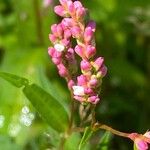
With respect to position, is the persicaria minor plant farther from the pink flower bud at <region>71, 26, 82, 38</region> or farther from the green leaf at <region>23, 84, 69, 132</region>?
the green leaf at <region>23, 84, 69, 132</region>

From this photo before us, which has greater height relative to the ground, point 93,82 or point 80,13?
point 80,13

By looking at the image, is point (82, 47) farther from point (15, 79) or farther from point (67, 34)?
point (15, 79)

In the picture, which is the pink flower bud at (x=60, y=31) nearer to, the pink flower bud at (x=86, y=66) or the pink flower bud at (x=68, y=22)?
the pink flower bud at (x=68, y=22)

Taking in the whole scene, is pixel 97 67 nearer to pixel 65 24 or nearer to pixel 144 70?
pixel 65 24

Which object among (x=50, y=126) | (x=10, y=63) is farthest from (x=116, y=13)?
(x=50, y=126)

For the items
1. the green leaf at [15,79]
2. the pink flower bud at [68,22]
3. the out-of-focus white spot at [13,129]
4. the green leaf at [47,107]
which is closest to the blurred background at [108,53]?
the out-of-focus white spot at [13,129]

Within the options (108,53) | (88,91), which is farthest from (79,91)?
(108,53)
